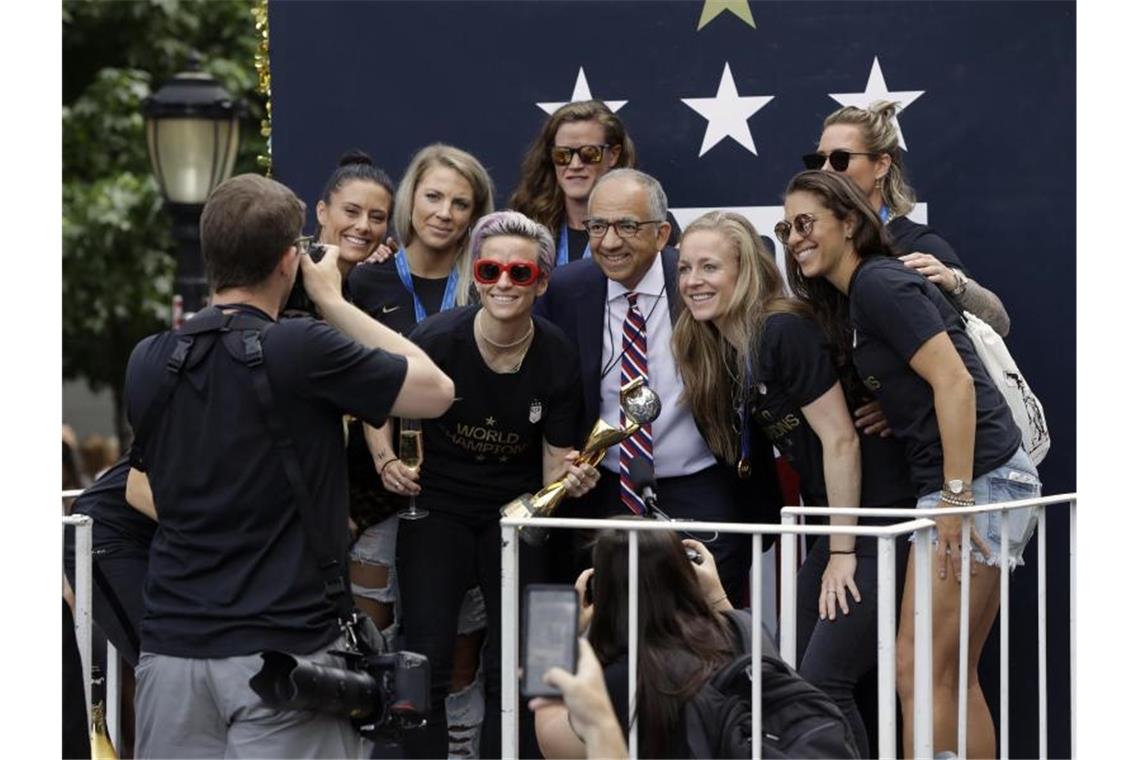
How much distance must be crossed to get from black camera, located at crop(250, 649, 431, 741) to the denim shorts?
1763 millimetres

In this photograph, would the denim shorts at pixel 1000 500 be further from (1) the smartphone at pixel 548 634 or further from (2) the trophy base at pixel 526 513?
(1) the smartphone at pixel 548 634

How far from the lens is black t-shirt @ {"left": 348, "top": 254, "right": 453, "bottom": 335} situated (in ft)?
22.4

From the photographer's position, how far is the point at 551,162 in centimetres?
724

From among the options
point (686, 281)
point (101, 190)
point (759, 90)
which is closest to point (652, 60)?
point (759, 90)

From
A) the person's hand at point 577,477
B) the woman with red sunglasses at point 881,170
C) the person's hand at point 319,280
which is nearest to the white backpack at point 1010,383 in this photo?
the woman with red sunglasses at point 881,170

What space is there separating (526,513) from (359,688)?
122cm

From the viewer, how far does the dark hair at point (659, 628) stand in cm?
507

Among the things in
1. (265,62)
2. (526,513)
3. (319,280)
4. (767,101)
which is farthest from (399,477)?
(265,62)

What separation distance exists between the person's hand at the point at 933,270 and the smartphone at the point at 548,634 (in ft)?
9.42

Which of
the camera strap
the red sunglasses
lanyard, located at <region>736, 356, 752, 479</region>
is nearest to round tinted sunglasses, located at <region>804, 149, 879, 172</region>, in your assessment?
lanyard, located at <region>736, 356, 752, 479</region>

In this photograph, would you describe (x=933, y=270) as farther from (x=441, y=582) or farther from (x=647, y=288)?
(x=441, y=582)

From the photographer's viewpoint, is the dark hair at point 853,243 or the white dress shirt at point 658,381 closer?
the dark hair at point 853,243

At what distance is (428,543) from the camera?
6.42m

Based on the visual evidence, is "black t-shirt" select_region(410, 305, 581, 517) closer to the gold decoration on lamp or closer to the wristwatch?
the wristwatch
